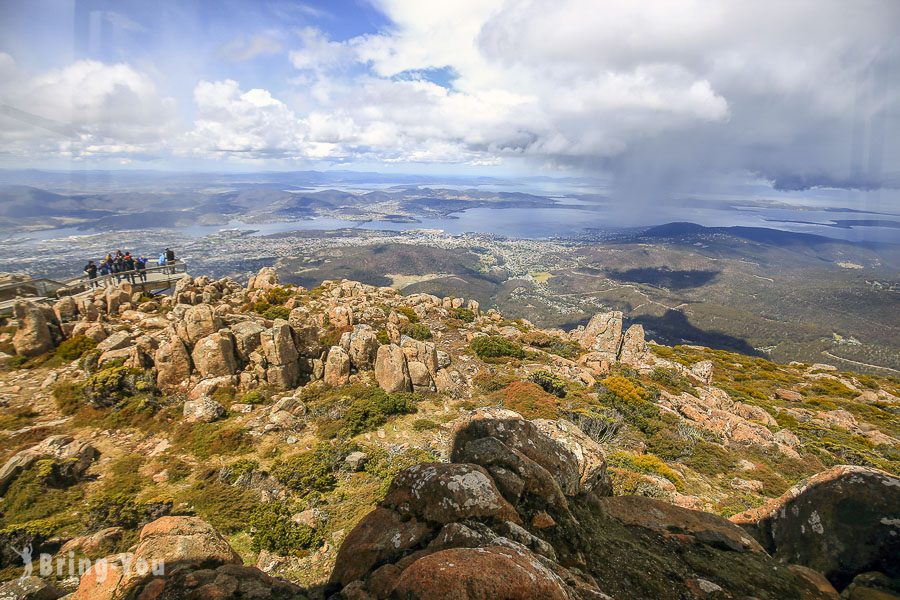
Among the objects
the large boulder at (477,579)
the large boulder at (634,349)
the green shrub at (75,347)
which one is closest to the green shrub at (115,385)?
the green shrub at (75,347)

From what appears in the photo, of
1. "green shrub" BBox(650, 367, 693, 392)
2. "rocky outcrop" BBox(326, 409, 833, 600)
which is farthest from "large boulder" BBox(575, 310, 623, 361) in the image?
"rocky outcrop" BBox(326, 409, 833, 600)

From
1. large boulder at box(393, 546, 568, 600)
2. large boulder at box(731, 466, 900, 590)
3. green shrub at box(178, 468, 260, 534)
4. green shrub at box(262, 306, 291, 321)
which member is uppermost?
large boulder at box(393, 546, 568, 600)

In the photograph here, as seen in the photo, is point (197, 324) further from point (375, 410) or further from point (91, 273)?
point (91, 273)

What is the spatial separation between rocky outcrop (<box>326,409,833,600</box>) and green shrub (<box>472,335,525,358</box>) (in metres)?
16.1

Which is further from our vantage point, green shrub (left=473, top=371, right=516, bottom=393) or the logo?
green shrub (left=473, top=371, right=516, bottom=393)

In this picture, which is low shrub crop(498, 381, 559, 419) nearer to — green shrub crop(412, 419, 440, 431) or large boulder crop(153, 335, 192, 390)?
green shrub crop(412, 419, 440, 431)

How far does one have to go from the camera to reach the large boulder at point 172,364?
54.3 feet

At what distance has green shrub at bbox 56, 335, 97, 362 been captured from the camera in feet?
57.1

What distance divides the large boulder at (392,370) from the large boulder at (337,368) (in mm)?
1659

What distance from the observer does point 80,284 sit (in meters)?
26.2

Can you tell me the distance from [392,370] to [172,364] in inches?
417

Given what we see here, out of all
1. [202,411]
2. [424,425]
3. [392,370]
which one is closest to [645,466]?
[424,425]

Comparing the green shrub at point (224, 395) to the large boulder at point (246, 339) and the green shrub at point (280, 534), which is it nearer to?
the large boulder at point (246, 339)

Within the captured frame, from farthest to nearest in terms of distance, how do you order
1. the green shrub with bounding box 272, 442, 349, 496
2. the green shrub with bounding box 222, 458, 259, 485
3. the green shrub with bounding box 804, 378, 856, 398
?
1. the green shrub with bounding box 804, 378, 856, 398
2. the green shrub with bounding box 222, 458, 259, 485
3. the green shrub with bounding box 272, 442, 349, 496
